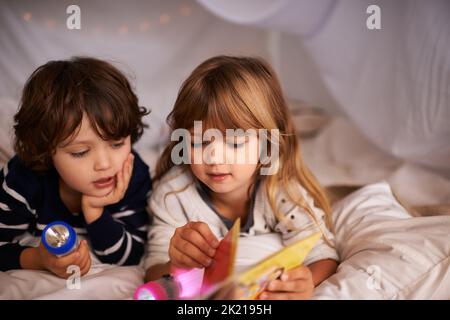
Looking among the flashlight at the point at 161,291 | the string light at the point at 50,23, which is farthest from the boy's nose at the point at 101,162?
the string light at the point at 50,23

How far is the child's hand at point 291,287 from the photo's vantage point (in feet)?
2.55

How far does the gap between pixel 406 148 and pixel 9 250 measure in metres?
0.99

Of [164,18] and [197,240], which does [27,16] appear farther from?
[197,240]

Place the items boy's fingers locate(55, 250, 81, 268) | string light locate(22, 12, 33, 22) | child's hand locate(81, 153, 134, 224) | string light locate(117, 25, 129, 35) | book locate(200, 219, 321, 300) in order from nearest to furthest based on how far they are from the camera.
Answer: book locate(200, 219, 321, 300) < boy's fingers locate(55, 250, 81, 268) < child's hand locate(81, 153, 134, 224) < string light locate(22, 12, 33, 22) < string light locate(117, 25, 129, 35)

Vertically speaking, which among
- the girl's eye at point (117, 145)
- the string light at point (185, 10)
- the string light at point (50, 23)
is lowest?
the girl's eye at point (117, 145)

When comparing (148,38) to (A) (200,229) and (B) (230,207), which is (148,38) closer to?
(B) (230,207)

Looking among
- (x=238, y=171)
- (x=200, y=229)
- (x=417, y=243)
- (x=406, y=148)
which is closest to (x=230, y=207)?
(x=238, y=171)

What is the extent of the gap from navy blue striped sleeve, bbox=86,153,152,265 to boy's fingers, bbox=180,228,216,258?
0.71ft

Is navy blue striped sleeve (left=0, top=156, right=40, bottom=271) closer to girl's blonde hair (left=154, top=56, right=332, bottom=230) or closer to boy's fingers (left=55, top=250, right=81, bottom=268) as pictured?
boy's fingers (left=55, top=250, right=81, bottom=268)

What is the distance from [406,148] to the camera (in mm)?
1330

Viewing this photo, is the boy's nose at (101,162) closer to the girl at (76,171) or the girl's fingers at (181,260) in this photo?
the girl at (76,171)

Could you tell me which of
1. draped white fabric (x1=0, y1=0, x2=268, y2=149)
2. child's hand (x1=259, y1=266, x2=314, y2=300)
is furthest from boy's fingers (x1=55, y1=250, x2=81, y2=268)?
draped white fabric (x1=0, y1=0, x2=268, y2=149)

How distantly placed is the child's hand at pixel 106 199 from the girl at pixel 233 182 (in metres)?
0.09

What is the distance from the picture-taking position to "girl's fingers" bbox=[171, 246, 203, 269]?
2.76ft
